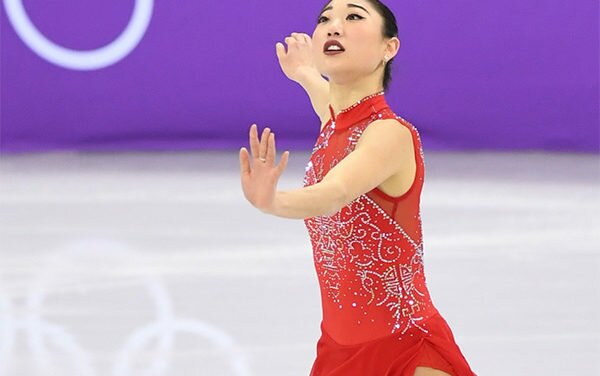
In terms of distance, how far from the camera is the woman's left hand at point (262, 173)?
1.65m

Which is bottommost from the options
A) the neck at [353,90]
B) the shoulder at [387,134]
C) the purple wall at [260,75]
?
the shoulder at [387,134]

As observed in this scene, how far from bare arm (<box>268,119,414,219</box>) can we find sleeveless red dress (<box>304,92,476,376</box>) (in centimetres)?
4

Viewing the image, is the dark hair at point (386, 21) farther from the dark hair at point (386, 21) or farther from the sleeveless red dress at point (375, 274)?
the sleeveless red dress at point (375, 274)

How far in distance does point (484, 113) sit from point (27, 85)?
2.57 m

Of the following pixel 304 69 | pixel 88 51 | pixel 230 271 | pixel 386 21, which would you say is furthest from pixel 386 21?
pixel 88 51

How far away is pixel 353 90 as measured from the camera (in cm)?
204

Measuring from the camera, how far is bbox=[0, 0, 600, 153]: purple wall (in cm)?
623

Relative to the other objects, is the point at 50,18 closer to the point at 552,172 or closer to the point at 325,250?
the point at 552,172

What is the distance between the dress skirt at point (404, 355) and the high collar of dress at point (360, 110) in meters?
0.39

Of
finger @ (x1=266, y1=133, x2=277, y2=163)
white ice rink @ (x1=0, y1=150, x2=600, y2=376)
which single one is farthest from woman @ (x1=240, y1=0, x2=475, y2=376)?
white ice rink @ (x1=0, y1=150, x2=600, y2=376)

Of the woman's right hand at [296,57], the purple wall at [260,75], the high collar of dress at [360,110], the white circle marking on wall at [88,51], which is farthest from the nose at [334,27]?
the white circle marking on wall at [88,51]

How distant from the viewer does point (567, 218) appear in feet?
16.0

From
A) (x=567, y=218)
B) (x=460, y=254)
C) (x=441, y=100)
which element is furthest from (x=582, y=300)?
(x=441, y=100)

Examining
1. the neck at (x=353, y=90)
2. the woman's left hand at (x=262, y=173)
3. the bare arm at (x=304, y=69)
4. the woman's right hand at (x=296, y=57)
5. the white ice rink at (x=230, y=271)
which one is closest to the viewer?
the woman's left hand at (x=262, y=173)
